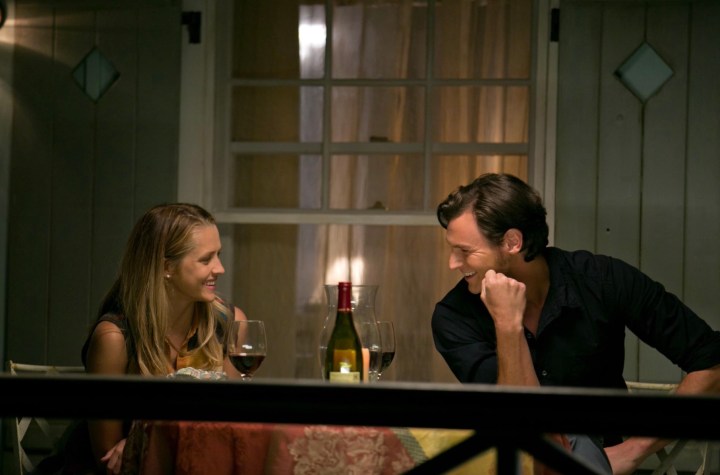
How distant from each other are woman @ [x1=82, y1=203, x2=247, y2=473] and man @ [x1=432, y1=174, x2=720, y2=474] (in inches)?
22.5

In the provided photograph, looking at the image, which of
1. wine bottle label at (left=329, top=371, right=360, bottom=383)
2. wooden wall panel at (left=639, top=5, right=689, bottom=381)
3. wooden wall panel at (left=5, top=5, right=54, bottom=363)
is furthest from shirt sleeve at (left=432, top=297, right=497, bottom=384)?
wooden wall panel at (left=5, top=5, right=54, bottom=363)

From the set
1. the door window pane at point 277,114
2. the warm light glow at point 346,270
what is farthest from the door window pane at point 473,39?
the warm light glow at point 346,270

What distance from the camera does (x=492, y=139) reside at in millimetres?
3648

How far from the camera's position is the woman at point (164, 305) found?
223 centimetres

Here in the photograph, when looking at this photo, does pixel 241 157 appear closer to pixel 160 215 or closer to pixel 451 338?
pixel 160 215

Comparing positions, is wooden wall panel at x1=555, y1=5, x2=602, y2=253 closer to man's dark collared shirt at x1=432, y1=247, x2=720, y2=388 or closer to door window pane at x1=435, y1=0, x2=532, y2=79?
door window pane at x1=435, y1=0, x2=532, y2=79

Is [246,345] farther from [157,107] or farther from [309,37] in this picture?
[309,37]

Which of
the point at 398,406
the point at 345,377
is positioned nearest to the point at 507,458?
the point at 398,406

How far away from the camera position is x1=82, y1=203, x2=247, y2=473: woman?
223 cm

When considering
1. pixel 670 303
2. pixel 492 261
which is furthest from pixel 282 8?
pixel 670 303

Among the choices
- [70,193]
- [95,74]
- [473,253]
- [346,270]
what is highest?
[95,74]

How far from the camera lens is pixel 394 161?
3717 mm

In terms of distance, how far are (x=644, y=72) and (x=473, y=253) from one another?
128 centimetres

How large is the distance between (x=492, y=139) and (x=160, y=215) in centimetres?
161
